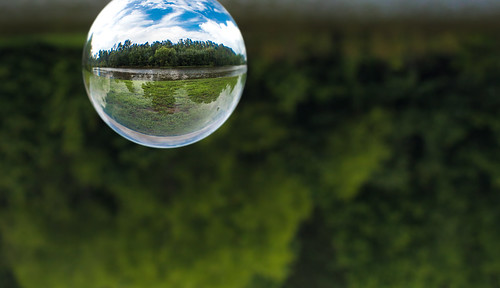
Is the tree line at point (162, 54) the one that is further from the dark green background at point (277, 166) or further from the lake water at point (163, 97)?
the dark green background at point (277, 166)

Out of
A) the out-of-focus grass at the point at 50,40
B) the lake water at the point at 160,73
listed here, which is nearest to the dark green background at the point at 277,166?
the out-of-focus grass at the point at 50,40

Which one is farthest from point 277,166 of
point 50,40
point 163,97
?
point 163,97

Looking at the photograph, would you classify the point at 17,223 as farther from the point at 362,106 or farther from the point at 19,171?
the point at 362,106

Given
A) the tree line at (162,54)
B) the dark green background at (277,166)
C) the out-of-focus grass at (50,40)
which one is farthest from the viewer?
the dark green background at (277,166)

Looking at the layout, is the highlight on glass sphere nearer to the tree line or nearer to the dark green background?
the tree line

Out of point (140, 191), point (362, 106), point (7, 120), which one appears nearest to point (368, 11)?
point (362, 106)

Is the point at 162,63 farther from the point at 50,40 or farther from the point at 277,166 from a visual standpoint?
the point at 277,166
